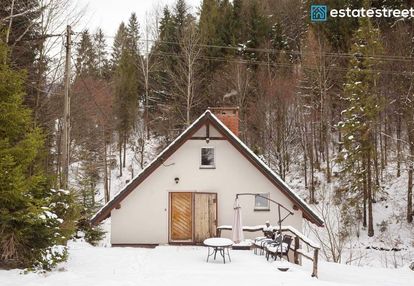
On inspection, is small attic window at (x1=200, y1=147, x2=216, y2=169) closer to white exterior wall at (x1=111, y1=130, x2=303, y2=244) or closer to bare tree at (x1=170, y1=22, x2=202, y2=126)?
white exterior wall at (x1=111, y1=130, x2=303, y2=244)

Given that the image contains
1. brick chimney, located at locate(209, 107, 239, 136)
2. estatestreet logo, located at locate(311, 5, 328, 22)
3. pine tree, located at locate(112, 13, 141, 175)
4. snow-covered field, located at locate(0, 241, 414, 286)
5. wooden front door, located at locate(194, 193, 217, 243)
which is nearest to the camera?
snow-covered field, located at locate(0, 241, 414, 286)

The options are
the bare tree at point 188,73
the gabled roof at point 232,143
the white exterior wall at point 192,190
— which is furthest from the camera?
the bare tree at point 188,73

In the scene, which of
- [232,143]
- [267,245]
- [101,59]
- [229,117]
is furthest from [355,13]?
[101,59]

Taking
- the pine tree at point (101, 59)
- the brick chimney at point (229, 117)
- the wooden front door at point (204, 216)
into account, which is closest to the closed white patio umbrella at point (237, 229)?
the wooden front door at point (204, 216)

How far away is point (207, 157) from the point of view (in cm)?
1734

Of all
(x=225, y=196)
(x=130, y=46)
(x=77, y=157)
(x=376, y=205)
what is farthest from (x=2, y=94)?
(x=130, y=46)

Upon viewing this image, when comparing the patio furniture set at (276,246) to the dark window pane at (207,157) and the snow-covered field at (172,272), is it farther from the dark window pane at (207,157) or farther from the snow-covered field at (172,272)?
the dark window pane at (207,157)

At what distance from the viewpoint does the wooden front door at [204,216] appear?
17.0 m

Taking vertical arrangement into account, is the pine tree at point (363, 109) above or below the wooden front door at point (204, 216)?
above

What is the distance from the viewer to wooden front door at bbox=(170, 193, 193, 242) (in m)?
17.1

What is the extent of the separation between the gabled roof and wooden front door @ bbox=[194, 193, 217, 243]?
7.45 ft

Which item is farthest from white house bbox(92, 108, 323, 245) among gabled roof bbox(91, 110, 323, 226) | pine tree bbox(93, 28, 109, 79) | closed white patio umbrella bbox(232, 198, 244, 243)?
pine tree bbox(93, 28, 109, 79)

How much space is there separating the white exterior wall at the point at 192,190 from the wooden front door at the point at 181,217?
0.98ft

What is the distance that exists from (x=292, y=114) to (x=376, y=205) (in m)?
9.02
